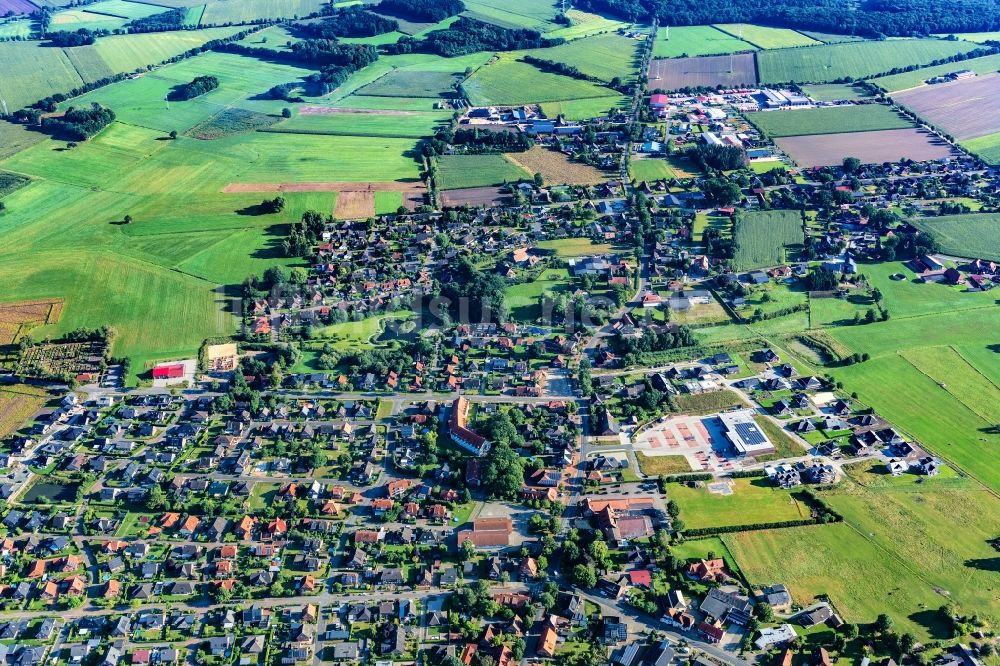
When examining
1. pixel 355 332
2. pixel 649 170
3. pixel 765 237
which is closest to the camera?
pixel 355 332

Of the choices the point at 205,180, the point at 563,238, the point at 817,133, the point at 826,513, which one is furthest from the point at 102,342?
the point at 817,133

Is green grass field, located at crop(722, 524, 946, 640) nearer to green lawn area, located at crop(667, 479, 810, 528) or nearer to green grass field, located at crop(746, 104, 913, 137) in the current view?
green lawn area, located at crop(667, 479, 810, 528)

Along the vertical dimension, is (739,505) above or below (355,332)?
below

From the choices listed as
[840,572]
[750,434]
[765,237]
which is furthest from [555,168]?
[840,572]

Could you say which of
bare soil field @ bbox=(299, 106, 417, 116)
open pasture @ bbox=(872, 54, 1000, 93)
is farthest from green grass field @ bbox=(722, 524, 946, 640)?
open pasture @ bbox=(872, 54, 1000, 93)

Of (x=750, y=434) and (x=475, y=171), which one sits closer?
(x=750, y=434)

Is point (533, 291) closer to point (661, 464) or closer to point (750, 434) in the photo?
point (661, 464)

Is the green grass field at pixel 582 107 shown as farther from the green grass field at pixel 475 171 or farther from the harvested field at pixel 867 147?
the harvested field at pixel 867 147
